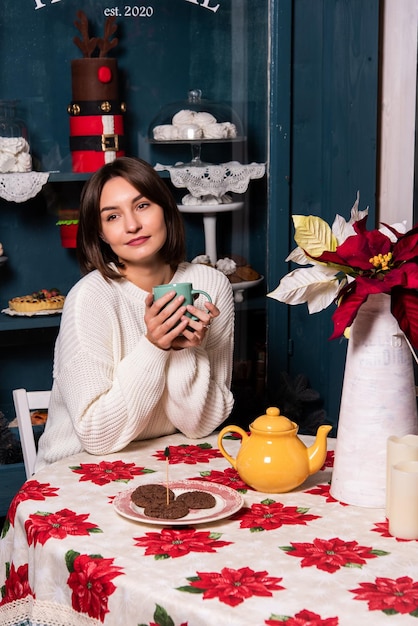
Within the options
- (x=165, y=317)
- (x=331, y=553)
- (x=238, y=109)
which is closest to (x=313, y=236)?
(x=165, y=317)

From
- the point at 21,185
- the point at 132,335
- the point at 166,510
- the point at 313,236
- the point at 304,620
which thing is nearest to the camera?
the point at 304,620

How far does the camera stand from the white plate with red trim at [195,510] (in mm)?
1382

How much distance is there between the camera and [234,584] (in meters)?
1.20

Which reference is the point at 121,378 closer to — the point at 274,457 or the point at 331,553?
the point at 274,457

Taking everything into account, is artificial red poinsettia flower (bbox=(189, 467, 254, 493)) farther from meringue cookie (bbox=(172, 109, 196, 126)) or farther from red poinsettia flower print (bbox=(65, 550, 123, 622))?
meringue cookie (bbox=(172, 109, 196, 126))

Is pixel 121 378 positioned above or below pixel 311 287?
below

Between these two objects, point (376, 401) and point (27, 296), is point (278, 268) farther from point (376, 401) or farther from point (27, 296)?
point (376, 401)

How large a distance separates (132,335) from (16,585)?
64 cm

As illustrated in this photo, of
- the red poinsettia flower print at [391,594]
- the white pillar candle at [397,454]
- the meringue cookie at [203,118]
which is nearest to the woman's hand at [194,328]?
the white pillar candle at [397,454]

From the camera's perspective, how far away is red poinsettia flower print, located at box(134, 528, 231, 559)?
1307mm

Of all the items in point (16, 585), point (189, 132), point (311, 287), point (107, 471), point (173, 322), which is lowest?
point (16, 585)

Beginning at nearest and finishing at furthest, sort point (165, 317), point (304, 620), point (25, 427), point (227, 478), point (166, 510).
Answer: point (304, 620) < point (166, 510) < point (227, 478) < point (165, 317) < point (25, 427)

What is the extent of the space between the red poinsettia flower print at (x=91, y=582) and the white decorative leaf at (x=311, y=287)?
506 millimetres

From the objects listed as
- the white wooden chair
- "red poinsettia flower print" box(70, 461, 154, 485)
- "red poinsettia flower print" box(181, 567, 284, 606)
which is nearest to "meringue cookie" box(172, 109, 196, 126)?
the white wooden chair
